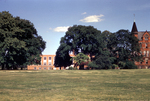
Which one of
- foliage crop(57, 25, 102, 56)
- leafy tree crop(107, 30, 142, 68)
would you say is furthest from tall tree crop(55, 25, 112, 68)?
leafy tree crop(107, 30, 142, 68)

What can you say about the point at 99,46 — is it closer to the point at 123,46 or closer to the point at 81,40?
the point at 81,40

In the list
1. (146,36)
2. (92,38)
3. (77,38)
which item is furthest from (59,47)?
(146,36)

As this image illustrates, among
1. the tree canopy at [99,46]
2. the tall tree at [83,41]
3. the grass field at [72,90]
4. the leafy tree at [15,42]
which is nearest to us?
the grass field at [72,90]

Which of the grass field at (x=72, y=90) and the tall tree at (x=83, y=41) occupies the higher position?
the tall tree at (x=83, y=41)

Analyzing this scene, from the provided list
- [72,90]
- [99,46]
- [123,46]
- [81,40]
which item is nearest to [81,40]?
[81,40]

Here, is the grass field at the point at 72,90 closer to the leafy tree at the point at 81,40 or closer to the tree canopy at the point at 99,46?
the tree canopy at the point at 99,46

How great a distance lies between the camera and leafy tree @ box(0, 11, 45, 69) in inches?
2043

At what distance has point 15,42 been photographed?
170 feet

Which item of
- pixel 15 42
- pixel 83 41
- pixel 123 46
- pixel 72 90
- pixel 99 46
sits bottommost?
pixel 72 90

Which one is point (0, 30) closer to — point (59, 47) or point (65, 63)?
point (59, 47)

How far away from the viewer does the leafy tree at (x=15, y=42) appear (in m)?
51.9

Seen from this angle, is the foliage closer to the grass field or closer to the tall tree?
the tall tree

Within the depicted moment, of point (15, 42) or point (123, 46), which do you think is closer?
point (15, 42)

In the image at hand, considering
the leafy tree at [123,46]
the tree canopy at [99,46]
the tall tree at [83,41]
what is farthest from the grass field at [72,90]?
the leafy tree at [123,46]
